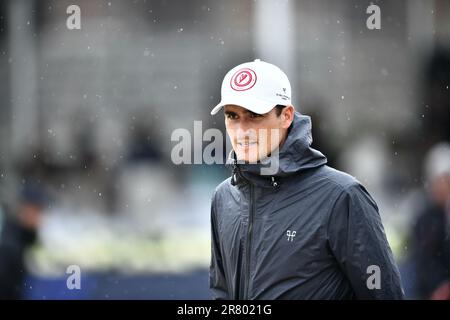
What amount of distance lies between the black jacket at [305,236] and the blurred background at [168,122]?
4354 millimetres

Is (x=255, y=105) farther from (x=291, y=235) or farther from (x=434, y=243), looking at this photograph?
(x=434, y=243)

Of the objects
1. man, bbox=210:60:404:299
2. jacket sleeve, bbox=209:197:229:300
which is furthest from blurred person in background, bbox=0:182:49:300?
man, bbox=210:60:404:299

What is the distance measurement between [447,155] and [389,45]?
6911mm

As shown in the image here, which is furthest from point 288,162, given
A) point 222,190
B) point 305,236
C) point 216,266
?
point 216,266

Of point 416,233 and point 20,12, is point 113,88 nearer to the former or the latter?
point 20,12

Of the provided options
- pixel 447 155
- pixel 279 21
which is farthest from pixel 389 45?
pixel 447 155

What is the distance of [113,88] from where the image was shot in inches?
540

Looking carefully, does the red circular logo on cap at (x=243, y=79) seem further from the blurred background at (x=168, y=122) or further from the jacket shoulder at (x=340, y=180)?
the blurred background at (x=168, y=122)

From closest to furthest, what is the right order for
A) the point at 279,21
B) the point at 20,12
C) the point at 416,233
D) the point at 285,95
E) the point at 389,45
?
the point at 285,95
the point at 416,233
the point at 279,21
the point at 20,12
the point at 389,45

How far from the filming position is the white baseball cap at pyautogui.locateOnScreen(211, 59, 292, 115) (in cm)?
320

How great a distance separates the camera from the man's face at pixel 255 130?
3.22m

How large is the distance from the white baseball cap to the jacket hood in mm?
141

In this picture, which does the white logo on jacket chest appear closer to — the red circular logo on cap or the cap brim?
the cap brim

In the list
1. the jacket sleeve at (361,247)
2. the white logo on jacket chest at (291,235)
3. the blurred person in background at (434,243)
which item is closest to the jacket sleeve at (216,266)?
the white logo on jacket chest at (291,235)
